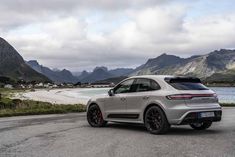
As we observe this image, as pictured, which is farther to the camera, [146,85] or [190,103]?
[146,85]

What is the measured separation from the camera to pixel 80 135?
1290cm

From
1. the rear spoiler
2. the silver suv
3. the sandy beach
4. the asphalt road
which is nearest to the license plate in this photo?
the silver suv

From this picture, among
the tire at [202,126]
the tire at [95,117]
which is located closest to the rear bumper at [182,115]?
the tire at [202,126]

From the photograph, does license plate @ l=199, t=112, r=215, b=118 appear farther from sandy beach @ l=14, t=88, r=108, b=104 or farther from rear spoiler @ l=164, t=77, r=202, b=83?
sandy beach @ l=14, t=88, r=108, b=104

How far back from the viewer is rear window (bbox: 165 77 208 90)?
12883 millimetres

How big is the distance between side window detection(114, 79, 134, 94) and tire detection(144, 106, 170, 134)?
4.84ft

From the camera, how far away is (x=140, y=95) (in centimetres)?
1349

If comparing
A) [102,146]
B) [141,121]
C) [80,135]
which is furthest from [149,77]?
[102,146]

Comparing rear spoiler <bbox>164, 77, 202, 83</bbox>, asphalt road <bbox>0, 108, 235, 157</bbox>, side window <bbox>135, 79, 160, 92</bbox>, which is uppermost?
rear spoiler <bbox>164, 77, 202, 83</bbox>

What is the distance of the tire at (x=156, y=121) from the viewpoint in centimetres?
1240

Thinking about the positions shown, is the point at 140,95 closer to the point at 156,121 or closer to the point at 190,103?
the point at 156,121

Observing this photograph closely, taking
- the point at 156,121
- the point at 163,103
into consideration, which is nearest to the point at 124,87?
the point at 156,121

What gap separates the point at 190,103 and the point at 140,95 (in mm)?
1669

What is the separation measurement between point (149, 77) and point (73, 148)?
4.26m
